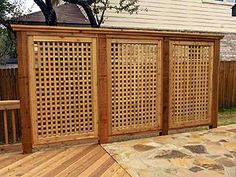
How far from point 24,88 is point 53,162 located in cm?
114

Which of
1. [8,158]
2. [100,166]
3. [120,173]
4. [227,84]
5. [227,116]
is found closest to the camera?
[120,173]

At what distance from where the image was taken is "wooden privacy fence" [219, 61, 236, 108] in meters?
8.33

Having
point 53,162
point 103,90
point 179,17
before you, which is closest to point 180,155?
point 103,90

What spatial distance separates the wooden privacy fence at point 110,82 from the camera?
3783 mm

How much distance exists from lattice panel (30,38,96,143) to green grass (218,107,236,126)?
364cm

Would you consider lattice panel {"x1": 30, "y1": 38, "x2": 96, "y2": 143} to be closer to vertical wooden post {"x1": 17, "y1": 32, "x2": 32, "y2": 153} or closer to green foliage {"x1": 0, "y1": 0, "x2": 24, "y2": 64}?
vertical wooden post {"x1": 17, "y1": 32, "x2": 32, "y2": 153}

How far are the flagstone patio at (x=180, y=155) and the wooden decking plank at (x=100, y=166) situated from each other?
0.12 meters

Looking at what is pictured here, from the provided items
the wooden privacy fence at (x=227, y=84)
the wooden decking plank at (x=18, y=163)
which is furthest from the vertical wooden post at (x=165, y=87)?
the wooden privacy fence at (x=227, y=84)

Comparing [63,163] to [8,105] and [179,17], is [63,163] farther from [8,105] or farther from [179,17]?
[179,17]

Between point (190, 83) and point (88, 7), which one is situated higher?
point (88, 7)

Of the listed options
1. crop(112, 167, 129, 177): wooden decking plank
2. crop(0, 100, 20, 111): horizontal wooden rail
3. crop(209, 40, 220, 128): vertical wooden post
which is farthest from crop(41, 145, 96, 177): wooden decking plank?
crop(209, 40, 220, 128): vertical wooden post

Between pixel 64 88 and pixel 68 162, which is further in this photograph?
pixel 64 88

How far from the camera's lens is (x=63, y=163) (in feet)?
11.3

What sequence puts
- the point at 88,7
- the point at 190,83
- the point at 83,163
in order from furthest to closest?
the point at 88,7
the point at 190,83
the point at 83,163
